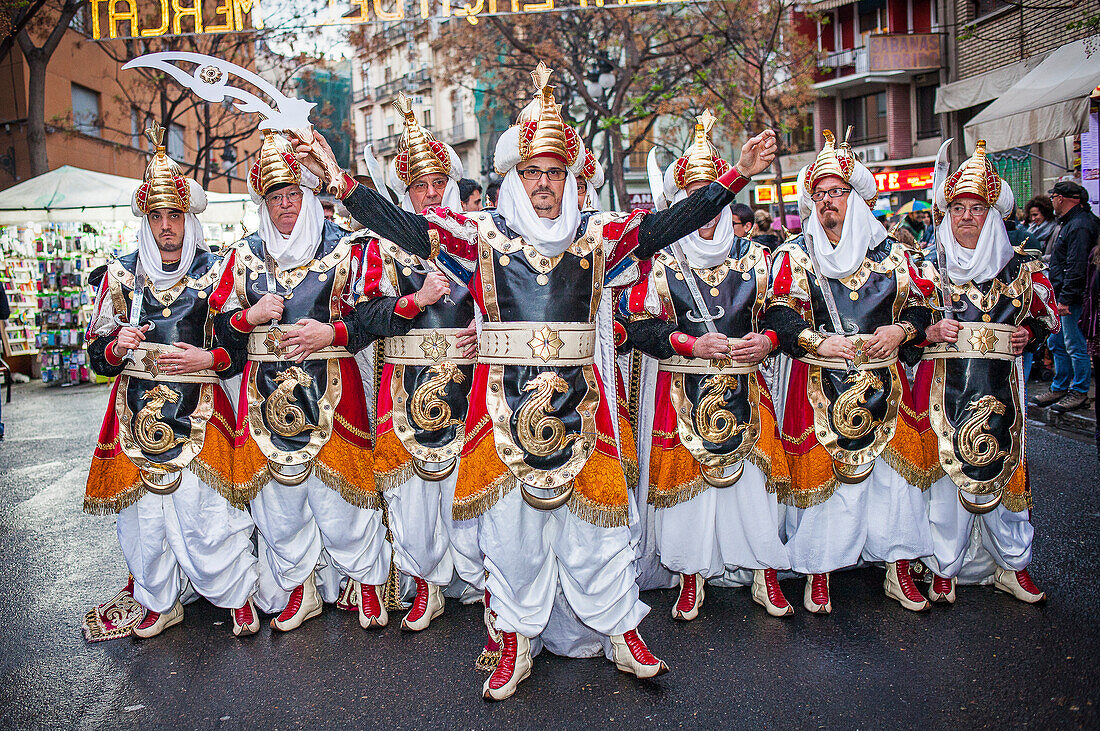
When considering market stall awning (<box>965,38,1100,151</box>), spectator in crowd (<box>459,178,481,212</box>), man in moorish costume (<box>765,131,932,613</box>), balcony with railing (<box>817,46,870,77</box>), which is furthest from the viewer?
balcony with railing (<box>817,46,870,77</box>)

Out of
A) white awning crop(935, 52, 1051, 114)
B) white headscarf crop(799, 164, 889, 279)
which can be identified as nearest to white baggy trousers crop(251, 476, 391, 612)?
white headscarf crop(799, 164, 889, 279)

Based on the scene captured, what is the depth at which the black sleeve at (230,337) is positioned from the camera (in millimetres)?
4301

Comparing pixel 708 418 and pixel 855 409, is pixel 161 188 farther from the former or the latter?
pixel 855 409

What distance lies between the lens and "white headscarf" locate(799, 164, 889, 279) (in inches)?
169

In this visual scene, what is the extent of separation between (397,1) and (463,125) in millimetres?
28554

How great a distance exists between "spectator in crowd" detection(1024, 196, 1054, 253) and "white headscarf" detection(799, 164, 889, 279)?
6.28 metres

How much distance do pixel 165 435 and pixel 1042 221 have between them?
961 centimetres

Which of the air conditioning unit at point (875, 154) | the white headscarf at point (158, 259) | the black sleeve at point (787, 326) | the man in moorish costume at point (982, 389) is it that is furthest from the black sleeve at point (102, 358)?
the air conditioning unit at point (875, 154)

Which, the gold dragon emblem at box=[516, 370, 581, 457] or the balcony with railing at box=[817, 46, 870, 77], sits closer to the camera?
the gold dragon emblem at box=[516, 370, 581, 457]

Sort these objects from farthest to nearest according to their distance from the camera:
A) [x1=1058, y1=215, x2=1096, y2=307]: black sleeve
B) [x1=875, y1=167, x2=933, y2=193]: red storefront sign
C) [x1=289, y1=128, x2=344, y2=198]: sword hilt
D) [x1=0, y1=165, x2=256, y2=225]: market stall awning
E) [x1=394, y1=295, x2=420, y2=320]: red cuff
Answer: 1. [x1=875, y1=167, x2=933, y2=193]: red storefront sign
2. [x1=0, y1=165, x2=256, y2=225]: market stall awning
3. [x1=1058, y1=215, x2=1096, y2=307]: black sleeve
4. [x1=394, y1=295, x2=420, y2=320]: red cuff
5. [x1=289, y1=128, x2=344, y2=198]: sword hilt

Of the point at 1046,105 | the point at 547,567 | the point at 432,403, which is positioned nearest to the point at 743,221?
the point at 432,403

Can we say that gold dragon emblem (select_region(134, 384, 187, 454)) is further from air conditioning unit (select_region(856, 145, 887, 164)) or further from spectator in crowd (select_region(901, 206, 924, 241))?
air conditioning unit (select_region(856, 145, 887, 164))

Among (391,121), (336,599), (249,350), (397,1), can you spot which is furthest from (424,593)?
(391,121)

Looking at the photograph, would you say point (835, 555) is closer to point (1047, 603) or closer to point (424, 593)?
point (1047, 603)
